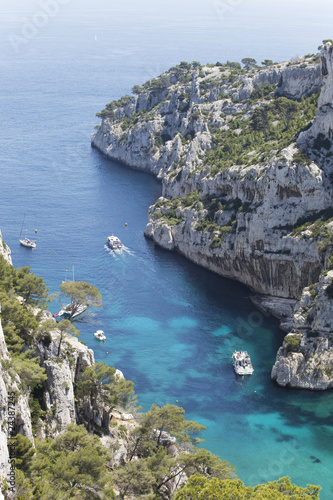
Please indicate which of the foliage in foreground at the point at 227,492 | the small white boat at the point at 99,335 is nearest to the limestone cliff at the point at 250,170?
the small white boat at the point at 99,335

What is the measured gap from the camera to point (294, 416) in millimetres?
65625

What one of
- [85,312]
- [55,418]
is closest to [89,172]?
[85,312]

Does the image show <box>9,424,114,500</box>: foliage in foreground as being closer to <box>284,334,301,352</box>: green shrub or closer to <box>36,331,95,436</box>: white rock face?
<box>36,331,95,436</box>: white rock face

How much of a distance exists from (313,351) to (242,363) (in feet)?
26.5

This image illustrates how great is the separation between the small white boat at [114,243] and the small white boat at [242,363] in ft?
119

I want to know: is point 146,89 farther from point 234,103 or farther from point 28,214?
point 28,214

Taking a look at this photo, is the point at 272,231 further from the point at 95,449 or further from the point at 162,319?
the point at 95,449

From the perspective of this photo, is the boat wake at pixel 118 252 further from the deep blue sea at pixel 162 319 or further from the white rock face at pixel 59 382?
the white rock face at pixel 59 382

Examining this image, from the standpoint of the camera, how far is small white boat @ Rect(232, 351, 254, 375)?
72.1m

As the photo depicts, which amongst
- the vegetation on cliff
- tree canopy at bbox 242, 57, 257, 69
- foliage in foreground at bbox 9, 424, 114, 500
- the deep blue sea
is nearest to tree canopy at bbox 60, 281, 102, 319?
the vegetation on cliff

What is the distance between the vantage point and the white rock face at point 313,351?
6906 centimetres

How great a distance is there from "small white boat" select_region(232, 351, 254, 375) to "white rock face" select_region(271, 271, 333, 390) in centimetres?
289

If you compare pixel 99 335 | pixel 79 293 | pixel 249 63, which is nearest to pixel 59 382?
pixel 79 293

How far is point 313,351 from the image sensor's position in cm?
6975
